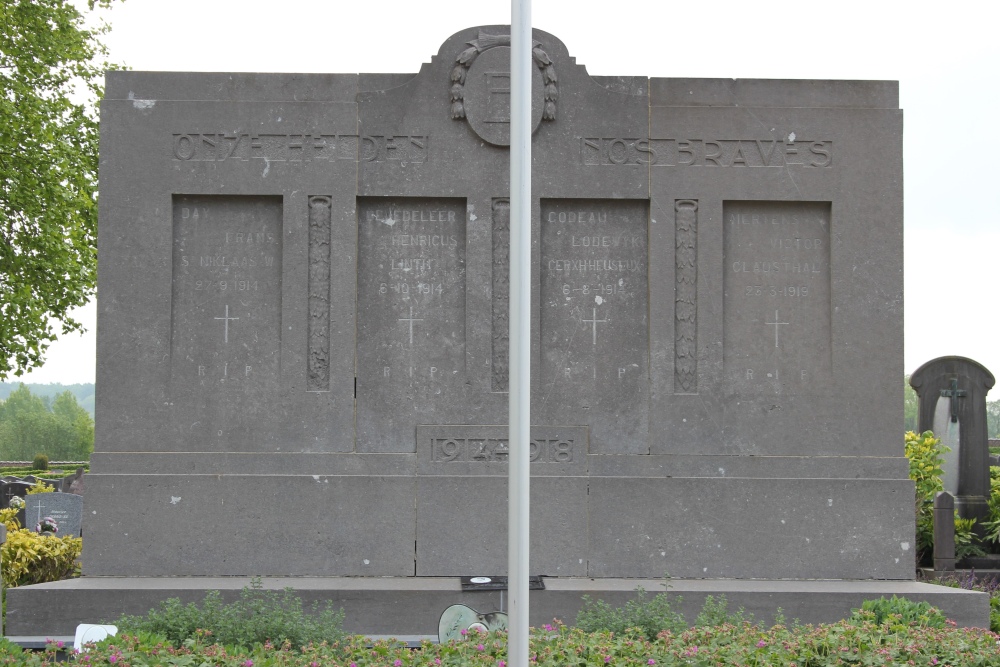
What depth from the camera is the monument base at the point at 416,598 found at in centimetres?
814

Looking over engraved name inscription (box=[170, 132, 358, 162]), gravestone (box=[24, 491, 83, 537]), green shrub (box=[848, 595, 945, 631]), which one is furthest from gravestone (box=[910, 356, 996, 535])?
gravestone (box=[24, 491, 83, 537])

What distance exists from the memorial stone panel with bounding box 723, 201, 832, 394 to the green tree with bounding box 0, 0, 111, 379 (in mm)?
11646

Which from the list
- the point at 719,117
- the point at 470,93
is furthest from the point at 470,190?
the point at 719,117

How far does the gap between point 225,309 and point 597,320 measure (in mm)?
3176

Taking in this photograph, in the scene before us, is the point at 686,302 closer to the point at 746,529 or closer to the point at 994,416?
the point at 746,529

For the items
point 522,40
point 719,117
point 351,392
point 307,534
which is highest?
point 719,117

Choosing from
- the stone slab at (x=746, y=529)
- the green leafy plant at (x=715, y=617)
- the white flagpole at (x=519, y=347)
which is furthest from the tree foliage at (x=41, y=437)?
the white flagpole at (x=519, y=347)

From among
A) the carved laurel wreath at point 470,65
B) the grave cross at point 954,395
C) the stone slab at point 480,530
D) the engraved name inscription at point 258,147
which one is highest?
the carved laurel wreath at point 470,65

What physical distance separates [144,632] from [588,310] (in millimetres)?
4419

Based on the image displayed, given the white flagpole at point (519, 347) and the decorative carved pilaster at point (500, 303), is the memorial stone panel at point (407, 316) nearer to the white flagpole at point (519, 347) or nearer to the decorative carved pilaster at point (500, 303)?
the decorative carved pilaster at point (500, 303)

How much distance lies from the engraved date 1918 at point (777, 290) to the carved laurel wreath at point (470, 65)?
2.25 m

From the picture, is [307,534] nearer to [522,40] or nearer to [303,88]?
[303,88]

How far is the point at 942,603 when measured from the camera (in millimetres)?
8383

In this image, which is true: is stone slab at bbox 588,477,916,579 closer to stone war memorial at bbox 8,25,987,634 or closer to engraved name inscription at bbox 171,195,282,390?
stone war memorial at bbox 8,25,987,634
